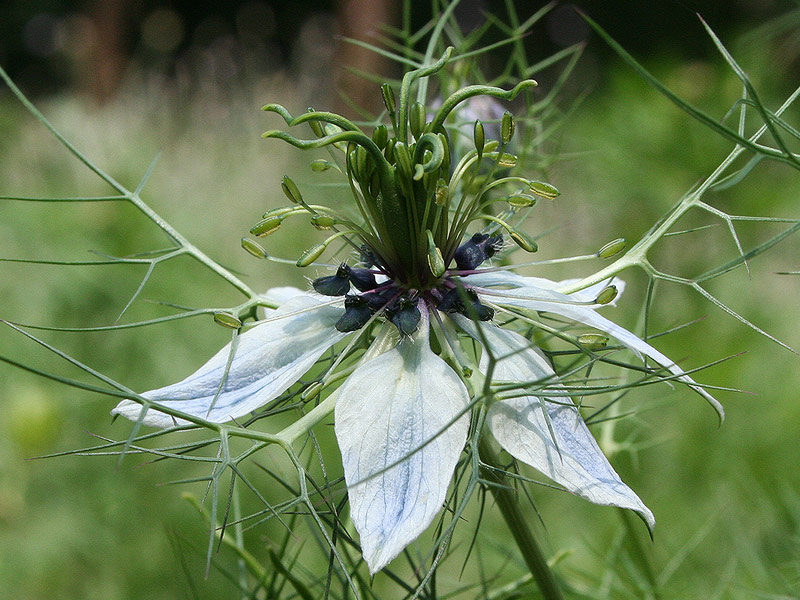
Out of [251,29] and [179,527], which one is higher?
[251,29]

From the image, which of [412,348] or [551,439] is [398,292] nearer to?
[412,348]

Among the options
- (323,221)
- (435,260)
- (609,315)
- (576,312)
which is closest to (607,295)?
(576,312)

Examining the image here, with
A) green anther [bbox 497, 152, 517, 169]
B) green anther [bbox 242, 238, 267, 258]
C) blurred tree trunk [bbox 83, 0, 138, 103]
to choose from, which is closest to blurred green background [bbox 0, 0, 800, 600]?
green anther [bbox 242, 238, 267, 258]

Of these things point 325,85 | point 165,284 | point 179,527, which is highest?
point 325,85

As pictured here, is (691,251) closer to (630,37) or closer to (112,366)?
(112,366)

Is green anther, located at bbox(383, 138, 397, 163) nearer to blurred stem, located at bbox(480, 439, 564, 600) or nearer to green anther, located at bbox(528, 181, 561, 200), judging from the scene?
green anther, located at bbox(528, 181, 561, 200)

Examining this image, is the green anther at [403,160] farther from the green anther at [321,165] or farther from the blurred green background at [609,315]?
the blurred green background at [609,315]

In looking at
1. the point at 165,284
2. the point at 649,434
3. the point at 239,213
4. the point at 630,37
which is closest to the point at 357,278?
the point at 649,434
